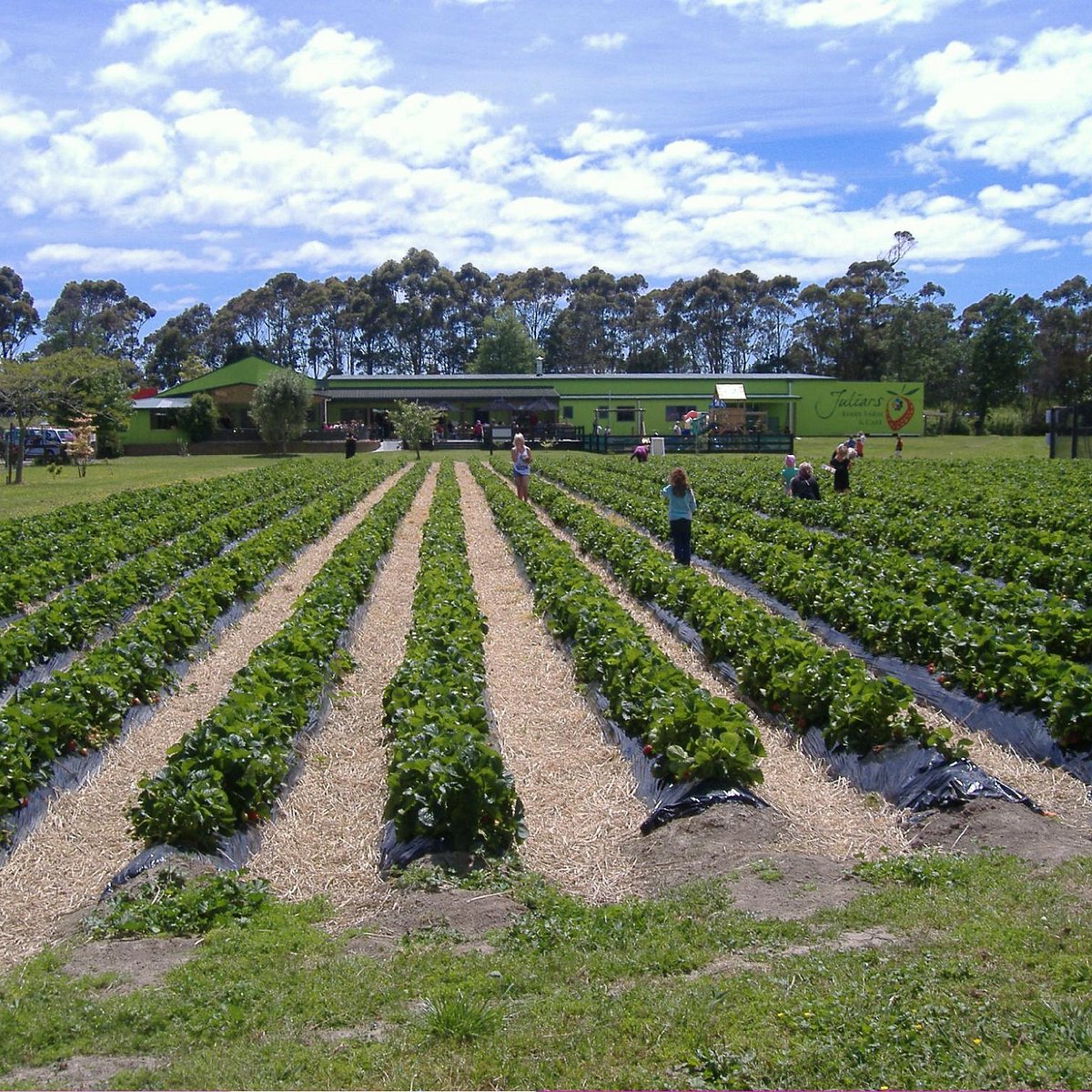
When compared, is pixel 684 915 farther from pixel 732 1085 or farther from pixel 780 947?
pixel 732 1085

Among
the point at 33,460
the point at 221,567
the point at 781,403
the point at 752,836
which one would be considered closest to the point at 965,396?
the point at 781,403

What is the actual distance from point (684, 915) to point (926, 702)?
15.5 feet

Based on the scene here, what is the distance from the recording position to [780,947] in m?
4.92

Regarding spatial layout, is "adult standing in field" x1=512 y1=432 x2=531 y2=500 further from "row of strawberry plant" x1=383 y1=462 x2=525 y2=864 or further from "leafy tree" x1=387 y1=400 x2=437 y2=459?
"leafy tree" x1=387 y1=400 x2=437 y2=459

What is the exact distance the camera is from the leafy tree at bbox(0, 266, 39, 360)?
11869cm

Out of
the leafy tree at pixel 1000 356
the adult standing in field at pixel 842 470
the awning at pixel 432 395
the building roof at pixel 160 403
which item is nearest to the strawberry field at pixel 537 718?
the adult standing in field at pixel 842 470

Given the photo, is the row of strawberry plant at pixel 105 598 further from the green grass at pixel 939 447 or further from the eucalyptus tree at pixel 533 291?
the eucalyptus tree at pixel 533 291

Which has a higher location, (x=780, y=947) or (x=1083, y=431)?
(x=1083, y=431)

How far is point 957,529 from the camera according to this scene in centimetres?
1842

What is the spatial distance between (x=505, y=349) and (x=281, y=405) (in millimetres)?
44821

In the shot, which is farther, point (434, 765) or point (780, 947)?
point (434, 765)

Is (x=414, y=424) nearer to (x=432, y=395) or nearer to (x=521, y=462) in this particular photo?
(x=432, y=395)

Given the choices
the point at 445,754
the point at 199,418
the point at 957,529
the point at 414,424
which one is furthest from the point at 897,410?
the point at 445,754

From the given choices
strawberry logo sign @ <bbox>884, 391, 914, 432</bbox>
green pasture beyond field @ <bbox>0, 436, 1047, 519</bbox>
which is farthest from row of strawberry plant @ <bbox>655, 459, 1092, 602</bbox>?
strawberry logo sign @ <bbox>884, 391, 914, 432</bbox>
